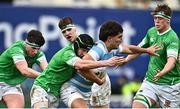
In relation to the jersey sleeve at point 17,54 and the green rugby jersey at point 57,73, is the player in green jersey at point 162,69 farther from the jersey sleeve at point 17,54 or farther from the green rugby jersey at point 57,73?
the jersey sleeve at point 17,54

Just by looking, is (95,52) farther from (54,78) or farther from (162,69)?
(162,69)

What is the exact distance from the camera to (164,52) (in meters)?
16.0

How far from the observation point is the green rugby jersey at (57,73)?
587 inches

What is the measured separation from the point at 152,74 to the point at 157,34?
2.45ft

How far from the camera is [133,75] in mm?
28766

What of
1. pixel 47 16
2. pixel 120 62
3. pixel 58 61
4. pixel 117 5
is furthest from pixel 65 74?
pixel 117 5

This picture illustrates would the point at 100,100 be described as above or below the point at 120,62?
below

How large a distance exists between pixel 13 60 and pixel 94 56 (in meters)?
2.46

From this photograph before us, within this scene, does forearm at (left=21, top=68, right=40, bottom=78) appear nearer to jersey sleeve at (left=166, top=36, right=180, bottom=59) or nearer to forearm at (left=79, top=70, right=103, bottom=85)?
forearm at (left=79, top=70, right=103, bottom=85)

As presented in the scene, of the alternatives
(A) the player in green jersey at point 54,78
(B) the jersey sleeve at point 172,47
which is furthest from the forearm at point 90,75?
(B) the jersey sleeve at point 172,47

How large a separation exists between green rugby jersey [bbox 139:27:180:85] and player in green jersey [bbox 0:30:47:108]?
202 cm

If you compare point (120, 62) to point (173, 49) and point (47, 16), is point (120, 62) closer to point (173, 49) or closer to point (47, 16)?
point (173, 49)

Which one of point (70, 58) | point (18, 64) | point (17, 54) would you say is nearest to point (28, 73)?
point (18, 64)

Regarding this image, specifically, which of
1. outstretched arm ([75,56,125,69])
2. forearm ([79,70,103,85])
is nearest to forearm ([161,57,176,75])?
forearm ([79,70,103,85])
